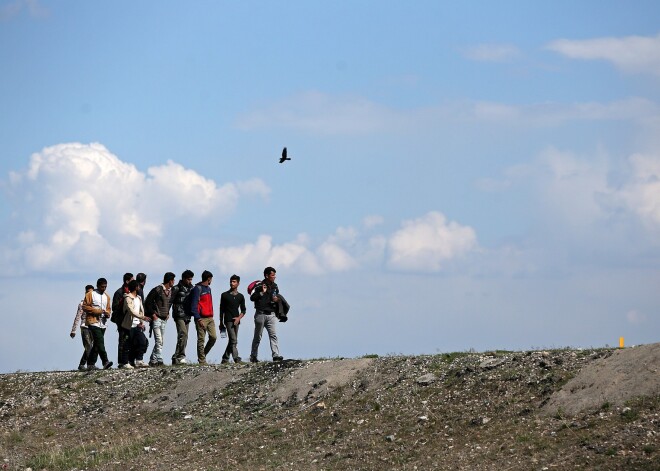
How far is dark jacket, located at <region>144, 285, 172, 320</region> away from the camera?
26.8 metres

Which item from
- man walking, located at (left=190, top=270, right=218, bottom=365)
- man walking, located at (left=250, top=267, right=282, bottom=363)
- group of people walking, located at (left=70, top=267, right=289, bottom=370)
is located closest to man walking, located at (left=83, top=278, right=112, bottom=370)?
group of people walking, located at (left=70, top=267, right=289, bottom=370)

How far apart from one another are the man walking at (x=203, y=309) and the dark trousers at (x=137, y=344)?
1496mm

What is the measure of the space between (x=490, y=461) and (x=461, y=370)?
4121 mm

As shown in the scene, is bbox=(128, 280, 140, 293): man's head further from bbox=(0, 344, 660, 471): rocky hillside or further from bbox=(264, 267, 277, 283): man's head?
bbox=(264, 267, 277, 283): man's head

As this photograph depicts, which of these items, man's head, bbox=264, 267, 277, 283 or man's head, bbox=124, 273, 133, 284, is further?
man's head, bbox=124, 273, 133, 284

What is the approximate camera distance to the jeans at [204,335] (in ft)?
87.2

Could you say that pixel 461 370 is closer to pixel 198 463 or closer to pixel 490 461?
pixel 490 461

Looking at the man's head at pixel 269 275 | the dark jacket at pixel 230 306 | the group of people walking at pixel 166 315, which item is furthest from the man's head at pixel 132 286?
the man's head at pixel 269 275

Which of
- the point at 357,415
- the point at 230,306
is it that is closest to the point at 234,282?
the point at 230,306

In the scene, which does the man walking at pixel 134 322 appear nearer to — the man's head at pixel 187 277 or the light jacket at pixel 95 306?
the light jacket at pixel 95 306

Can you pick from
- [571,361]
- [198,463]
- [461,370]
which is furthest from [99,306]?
[571,361]

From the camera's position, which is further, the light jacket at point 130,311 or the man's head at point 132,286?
the man's head at point 132,286

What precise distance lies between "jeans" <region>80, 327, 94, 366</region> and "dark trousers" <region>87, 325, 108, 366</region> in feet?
0.34

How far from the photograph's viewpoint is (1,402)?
88.3 feet
